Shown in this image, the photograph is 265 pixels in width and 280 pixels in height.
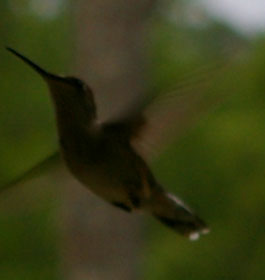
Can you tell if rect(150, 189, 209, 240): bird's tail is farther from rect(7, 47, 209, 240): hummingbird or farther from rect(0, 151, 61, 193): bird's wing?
rect(0, 151, 61, 193): bird's wing

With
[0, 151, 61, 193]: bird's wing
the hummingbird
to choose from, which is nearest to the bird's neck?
the hummingbird

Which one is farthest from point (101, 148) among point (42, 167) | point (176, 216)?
point (176, 216)

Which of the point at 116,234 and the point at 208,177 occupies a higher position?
the point at 116,234

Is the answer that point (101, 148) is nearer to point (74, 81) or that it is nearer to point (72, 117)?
point (72, 117)

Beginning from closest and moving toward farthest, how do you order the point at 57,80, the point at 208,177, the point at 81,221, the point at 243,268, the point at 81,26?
the point at 57,80 < the point at 81,221 < the point at 81,26 < the point at 243,268 < the point at 208,177

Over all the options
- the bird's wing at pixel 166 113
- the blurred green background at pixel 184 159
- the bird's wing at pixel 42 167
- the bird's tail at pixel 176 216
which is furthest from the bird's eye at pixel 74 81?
the blurred green background at pixel 184 159

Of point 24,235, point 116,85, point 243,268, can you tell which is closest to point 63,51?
point 24,235

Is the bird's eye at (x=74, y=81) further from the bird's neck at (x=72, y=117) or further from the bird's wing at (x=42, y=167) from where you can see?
the bird's wing at (x=42, y=167)

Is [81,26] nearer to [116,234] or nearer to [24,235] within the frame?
[116,234]
